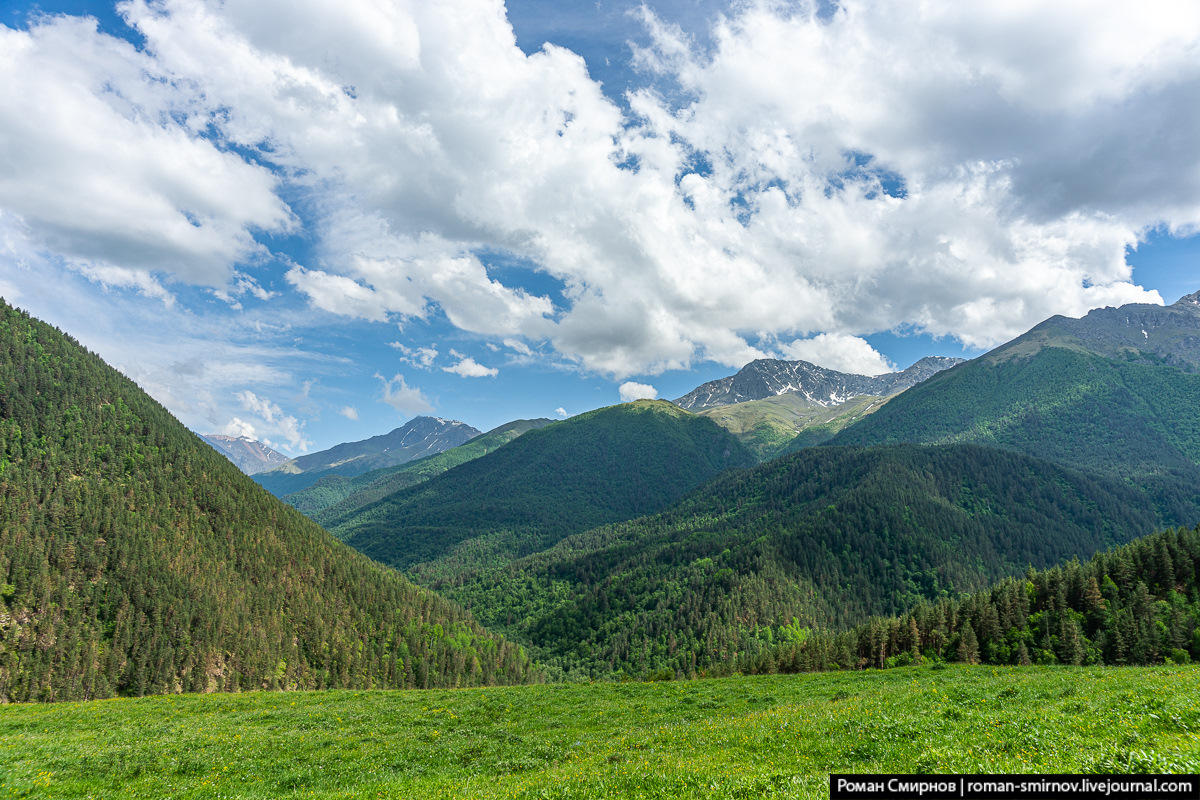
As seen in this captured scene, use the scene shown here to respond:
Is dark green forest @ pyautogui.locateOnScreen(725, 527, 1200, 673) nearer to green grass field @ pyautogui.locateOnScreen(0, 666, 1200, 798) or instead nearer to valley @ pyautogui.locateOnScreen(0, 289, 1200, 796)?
valley @ pyautogui.locateOnScreen(0, 289, 1200, 796)

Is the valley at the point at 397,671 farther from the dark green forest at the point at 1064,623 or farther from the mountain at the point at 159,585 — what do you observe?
the mountain at the point at 159,585

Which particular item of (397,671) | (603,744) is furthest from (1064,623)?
(397,671)

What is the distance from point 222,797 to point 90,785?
845 cm

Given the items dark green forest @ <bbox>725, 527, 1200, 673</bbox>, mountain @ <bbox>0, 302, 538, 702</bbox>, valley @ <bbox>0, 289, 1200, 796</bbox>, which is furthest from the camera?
mountain @ <bbox>0, 302, 538, 702</bbox>

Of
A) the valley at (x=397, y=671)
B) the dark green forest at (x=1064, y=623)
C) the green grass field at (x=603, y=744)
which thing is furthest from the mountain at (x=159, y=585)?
the dark green forest at (x=1064, y=623)

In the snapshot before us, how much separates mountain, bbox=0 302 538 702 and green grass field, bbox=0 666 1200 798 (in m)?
101

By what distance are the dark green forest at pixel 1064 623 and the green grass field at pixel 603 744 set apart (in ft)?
132

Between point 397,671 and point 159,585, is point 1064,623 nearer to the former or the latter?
point 397,671

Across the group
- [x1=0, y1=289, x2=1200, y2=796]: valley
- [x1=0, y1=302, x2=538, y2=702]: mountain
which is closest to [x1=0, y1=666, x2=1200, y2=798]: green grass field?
[x1=0, y1=289, x2=1200, y2=796]: valley

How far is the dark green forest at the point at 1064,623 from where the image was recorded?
69125mm

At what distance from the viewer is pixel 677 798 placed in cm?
1480

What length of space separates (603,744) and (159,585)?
17029cm

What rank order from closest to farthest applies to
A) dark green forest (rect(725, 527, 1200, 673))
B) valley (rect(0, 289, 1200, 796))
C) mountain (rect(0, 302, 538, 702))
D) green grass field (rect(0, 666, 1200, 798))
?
green grass field (rect(0, 666, 1200, 798)), valley (rect(0, 289, 1200, 796)), dark green forest (rect(725, 527, 1200, 673)), mountain (rect(0, 302, 538, 702))

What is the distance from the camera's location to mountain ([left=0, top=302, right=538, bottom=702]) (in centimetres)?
11756
